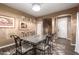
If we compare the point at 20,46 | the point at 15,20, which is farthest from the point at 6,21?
the point at 20,46

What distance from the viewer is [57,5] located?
1.57 m

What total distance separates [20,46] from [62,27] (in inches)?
36.6

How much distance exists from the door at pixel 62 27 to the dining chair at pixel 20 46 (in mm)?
654

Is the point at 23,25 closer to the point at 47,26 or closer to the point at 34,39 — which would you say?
the point at 34,39

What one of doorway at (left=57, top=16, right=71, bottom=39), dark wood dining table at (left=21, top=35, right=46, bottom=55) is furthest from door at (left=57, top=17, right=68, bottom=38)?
dark wood dining table at (left=21, top=35, right=46, bottom=55)

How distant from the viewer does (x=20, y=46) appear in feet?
5.25

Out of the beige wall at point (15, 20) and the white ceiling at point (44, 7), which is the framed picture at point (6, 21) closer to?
the beige wall at point (15, 20)

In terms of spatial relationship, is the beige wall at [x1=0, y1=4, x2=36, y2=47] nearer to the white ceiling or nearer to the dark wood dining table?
the white ceiling

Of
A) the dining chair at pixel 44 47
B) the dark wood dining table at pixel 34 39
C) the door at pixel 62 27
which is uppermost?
the door at pixel 62 27

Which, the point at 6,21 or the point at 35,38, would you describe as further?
the point at 35,38

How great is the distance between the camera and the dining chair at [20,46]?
5.18 ft

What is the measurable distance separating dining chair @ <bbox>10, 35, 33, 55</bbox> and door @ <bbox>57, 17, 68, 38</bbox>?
654mm

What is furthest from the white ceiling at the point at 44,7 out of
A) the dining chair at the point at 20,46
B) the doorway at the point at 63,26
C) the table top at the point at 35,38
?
the dining chair at the point at 20,46
